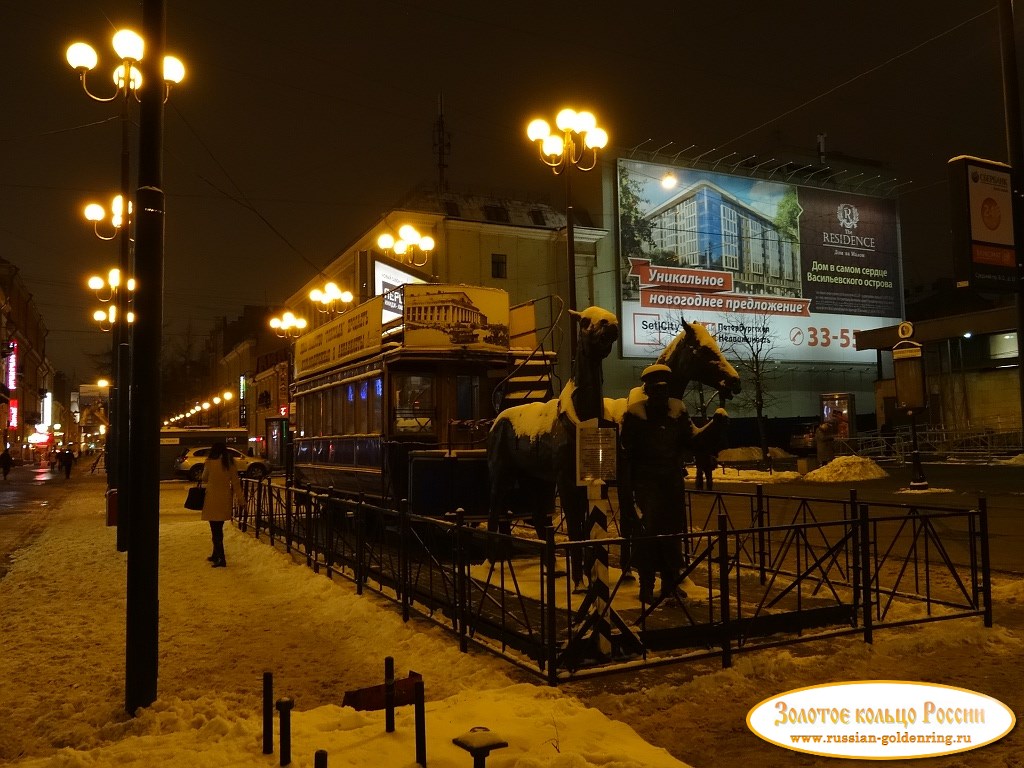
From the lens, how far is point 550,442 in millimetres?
8977

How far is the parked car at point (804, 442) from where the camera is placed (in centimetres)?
4506

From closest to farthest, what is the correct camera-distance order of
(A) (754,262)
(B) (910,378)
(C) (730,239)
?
1. (B) (910,378)
2. (C) (730,239)
3. (A) (754,262)

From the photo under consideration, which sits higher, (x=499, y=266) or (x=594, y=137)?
(x=499, y=266)

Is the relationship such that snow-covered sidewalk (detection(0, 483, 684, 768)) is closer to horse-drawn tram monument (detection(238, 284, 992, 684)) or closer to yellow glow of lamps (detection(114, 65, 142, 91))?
horse-drawn tram monument (detection(238, 284, 992, 684))

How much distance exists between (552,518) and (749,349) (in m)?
40.7

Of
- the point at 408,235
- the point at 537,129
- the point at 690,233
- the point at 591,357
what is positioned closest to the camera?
the point at 591,357

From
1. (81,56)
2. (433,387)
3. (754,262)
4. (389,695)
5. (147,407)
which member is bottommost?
(389,695)

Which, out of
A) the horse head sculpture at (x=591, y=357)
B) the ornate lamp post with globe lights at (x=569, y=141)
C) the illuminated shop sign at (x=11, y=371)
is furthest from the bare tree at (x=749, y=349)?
the illuminated shop sign at (x=11, y=371)

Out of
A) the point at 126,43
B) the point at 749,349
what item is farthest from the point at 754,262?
the point at 126,43

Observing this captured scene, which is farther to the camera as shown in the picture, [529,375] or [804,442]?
[804,442]

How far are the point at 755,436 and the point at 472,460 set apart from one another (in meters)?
42.0

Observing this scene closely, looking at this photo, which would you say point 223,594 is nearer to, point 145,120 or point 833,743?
point 145,120

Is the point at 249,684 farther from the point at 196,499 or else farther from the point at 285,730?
the point at 196,499

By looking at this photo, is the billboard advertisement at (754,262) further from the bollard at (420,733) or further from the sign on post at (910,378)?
the bollard at (420,733)
